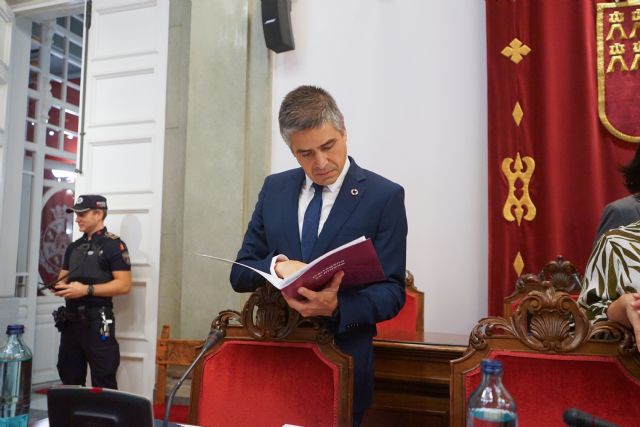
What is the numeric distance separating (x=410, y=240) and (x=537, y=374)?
2.26 metres

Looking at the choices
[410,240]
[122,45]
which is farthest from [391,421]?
[122,45]

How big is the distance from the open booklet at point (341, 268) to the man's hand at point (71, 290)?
2526 millimetres

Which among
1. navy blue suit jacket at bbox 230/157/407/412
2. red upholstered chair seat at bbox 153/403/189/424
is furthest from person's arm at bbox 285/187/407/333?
red upholstered chair seat at bbox 153/403/189/424

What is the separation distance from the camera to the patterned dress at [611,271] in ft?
3.75

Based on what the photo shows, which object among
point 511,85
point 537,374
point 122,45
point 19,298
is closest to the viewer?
point 537,374

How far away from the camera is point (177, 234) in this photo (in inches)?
151

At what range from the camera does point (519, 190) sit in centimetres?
311

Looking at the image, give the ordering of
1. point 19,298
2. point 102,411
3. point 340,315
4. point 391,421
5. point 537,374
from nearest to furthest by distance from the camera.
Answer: point 102,411
point 537,374
point 340,315
point 391,421
point 19,298

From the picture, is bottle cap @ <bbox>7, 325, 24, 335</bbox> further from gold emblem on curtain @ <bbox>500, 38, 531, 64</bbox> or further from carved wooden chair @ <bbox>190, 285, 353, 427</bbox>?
gold emblem on curtain @ <bbox>500, 38, 531, 64</bbox>

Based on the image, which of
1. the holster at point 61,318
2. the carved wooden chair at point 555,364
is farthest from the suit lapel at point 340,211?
the holster at point 61,318

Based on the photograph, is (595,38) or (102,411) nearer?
(102,411)

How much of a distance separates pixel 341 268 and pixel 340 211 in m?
0.29

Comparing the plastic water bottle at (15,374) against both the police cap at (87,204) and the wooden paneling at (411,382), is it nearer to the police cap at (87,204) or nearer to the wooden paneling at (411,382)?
the wooden paneling at (411,382)

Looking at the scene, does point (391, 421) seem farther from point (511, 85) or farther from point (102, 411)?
point (511, 85)
